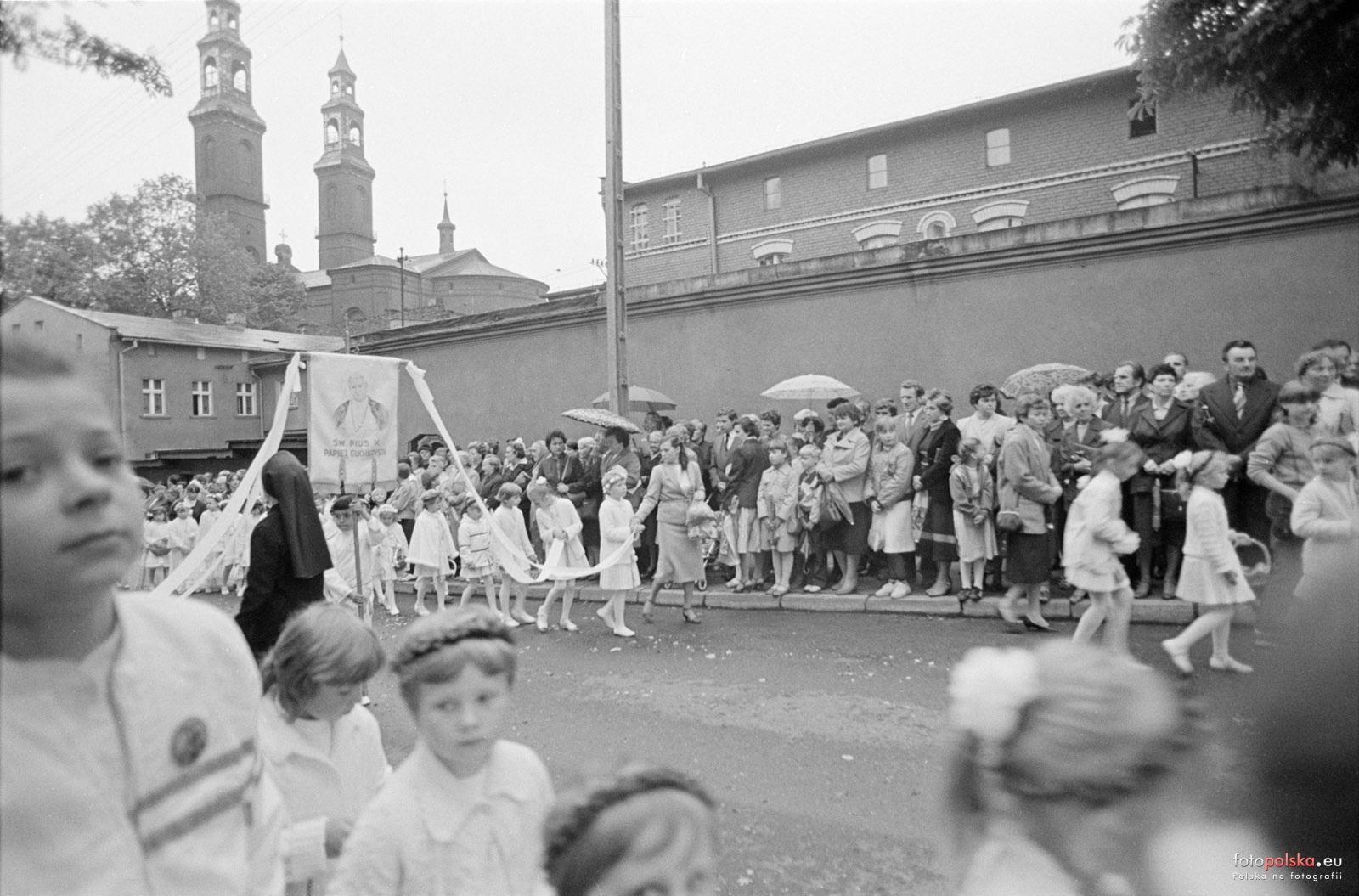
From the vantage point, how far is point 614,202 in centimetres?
1219

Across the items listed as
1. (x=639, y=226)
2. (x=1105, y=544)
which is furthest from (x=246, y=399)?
(x=1105, y=544)

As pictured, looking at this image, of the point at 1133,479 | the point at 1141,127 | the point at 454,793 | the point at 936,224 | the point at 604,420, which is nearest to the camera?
the point at 454,793

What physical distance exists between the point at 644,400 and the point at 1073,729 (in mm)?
13660

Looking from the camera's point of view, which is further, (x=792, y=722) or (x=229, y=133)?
(x=229, y=133)

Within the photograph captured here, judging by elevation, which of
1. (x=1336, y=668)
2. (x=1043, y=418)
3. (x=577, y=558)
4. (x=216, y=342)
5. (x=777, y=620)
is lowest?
(x=777, y=620)

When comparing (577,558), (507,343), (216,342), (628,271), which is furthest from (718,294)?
(216,342)

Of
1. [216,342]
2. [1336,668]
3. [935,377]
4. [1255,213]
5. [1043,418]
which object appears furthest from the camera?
[216,342]

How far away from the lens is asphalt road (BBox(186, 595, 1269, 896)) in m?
3.78

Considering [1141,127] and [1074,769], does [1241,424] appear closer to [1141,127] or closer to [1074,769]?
[1074,769]

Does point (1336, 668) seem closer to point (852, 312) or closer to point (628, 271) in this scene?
point (852, 312)

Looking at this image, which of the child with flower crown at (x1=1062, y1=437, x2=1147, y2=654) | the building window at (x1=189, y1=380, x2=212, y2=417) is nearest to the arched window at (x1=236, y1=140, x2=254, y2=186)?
the building window at (x1=189, y1=380, x2=212, y2=417)

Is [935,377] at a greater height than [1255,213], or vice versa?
[1255,213]

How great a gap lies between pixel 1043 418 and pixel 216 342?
36.9 meters

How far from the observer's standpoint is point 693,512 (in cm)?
885
